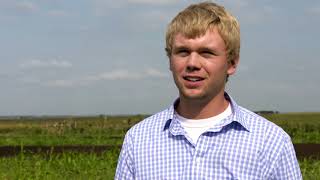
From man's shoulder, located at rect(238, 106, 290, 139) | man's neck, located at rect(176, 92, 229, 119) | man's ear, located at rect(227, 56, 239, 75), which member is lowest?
man's shoulder, located at rect(238, 106, 290, 139)

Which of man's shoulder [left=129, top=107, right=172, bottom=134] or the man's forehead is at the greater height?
the man's forehead

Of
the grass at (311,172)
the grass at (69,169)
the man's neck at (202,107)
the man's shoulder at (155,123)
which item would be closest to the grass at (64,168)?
the grass at (69,169)

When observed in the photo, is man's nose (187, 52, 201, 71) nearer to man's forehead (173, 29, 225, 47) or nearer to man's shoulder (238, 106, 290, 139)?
man's forehead (173, 29, 225, 47)

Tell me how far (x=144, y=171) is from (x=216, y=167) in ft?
1.12

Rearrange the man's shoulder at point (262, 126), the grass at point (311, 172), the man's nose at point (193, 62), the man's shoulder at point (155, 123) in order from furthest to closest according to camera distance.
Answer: the grass at point (311, 172) → the man's shoulder at point (155, 123) → the man's shoulder at point (262, 126) → the man's nose at point (193, 62)

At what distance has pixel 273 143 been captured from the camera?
8.69ft

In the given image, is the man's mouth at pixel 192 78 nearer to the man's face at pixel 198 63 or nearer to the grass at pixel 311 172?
the man's face at pixel 198 63

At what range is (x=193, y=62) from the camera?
258 centimetres

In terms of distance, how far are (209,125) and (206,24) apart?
0.46m

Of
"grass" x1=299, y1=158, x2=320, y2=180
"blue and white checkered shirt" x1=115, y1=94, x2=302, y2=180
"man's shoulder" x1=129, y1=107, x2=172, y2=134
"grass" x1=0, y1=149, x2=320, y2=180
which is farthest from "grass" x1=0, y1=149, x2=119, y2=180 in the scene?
"blue and white checkered shirt" x1=115, y1=94, x2=302, y2=180

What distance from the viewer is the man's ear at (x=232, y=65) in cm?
273

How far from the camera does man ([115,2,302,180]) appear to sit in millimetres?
2604

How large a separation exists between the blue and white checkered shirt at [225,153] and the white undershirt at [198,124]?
1.0 inches

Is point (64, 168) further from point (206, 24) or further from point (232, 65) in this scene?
point (206, 24)
